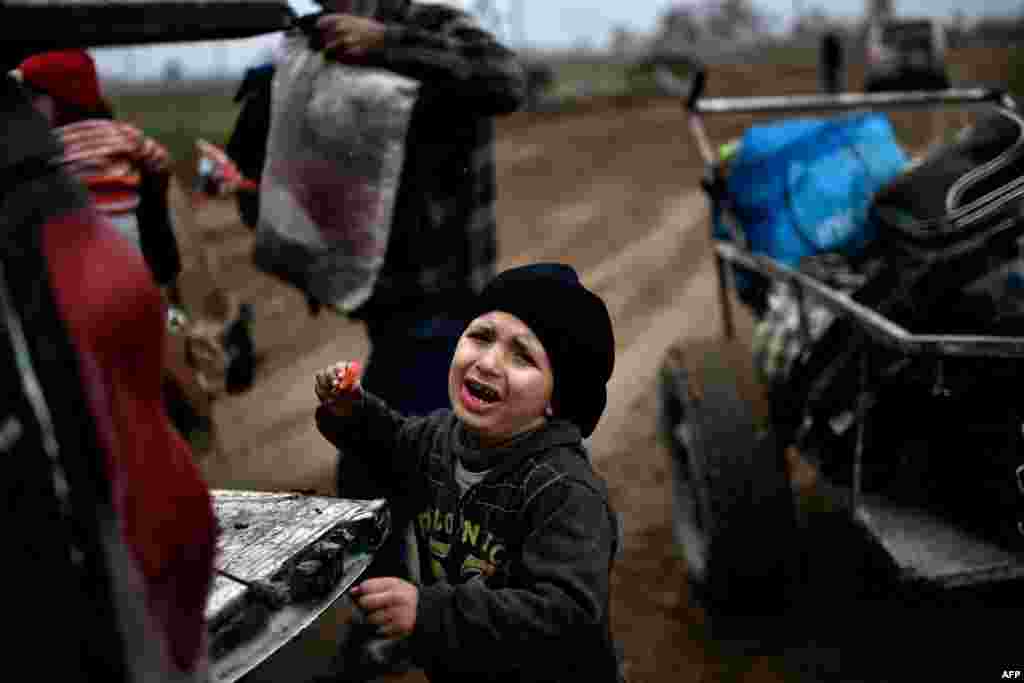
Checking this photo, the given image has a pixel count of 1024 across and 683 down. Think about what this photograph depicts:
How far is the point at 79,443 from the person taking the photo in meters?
0.99

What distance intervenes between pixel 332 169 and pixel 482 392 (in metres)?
1.15

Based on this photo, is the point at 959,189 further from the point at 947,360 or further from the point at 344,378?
the point at 344,378

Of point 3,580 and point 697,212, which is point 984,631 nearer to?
point 3,580

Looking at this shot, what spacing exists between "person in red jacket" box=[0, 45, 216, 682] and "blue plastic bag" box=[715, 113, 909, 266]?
9.58 feet

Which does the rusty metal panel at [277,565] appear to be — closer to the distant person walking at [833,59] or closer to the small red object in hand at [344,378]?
the small red object in hand at [344,378]

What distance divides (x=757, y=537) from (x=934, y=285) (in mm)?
859

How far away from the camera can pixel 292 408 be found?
5.64 metres

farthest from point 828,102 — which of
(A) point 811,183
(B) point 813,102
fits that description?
(A) point 811,183

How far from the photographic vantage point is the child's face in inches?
67.2

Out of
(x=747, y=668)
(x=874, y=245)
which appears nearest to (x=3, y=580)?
(x=747, y=668)

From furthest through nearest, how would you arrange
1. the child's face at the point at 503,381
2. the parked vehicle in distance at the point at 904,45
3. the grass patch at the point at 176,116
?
the grass patch at the point at 176,116 → the parked vehicle in distance at the point at 904,45 → the child's face at the point at 503,381

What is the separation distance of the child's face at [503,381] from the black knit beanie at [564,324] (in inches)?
0.8

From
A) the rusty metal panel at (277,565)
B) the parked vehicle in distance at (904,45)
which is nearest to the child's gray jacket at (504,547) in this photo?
the rusty metal panel at (277,565)

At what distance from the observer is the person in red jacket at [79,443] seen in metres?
0.98
